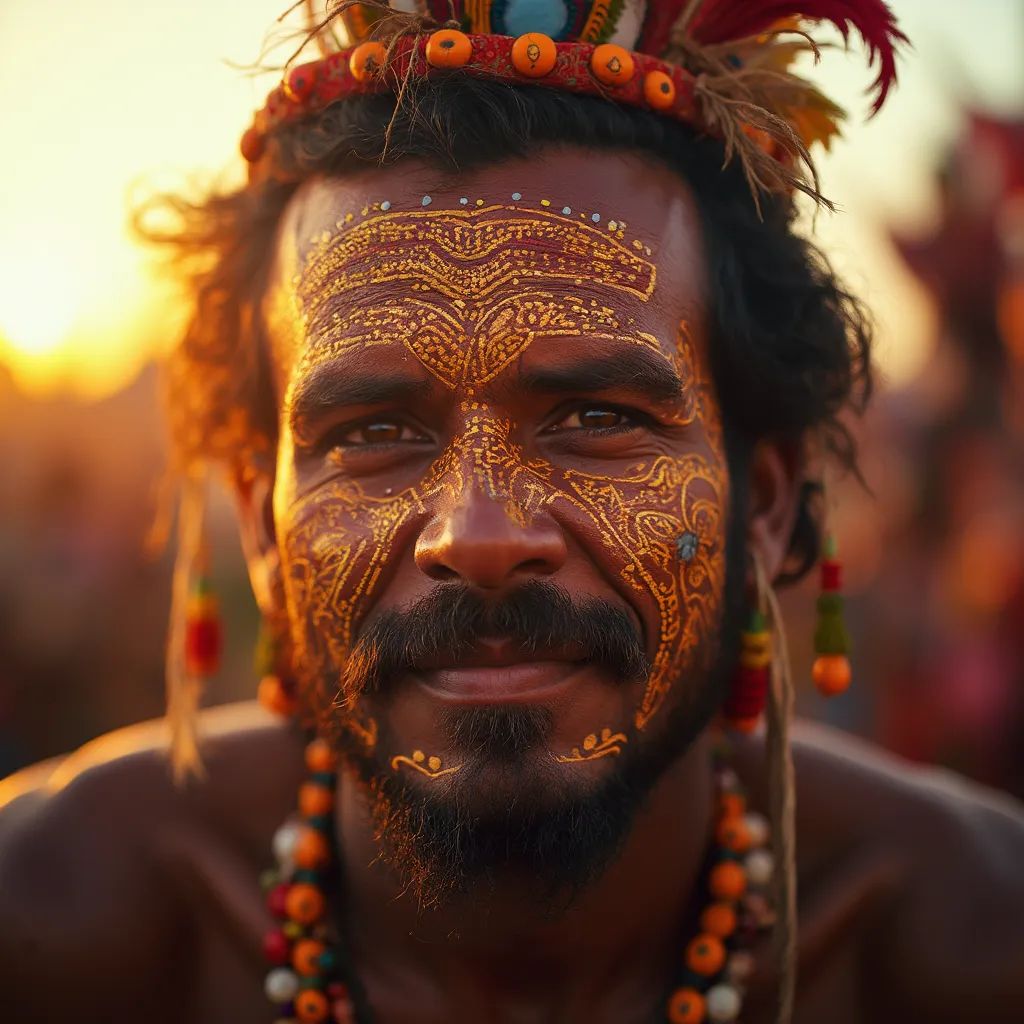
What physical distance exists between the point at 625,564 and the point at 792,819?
86 cm

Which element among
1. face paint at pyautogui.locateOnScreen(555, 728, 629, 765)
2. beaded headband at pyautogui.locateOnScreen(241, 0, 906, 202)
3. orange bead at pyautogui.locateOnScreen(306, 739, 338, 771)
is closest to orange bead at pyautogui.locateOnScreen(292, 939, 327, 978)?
orange bead at pyautogui.locateOnScreen(306, 739, 338, 771)

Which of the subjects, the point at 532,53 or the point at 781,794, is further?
the point at 781,794

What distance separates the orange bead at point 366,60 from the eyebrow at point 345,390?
1.99ft

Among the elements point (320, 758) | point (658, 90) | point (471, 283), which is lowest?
point (320, 758)

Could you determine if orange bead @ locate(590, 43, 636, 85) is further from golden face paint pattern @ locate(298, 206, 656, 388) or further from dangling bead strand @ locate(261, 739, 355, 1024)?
dangling bead strand @ locate(261, 739, 355, 1024)

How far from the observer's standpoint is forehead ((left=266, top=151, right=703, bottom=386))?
2.17 meters

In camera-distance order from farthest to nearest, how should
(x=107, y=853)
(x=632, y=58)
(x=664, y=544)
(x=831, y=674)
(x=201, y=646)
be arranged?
(x=201, y=646) < (x=107, y=853) < (x=831, y=674) < (x=632, y=58) < (x=664, y=544)

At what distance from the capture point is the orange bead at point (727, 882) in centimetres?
268

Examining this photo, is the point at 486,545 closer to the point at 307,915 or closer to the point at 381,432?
the point at 381,432

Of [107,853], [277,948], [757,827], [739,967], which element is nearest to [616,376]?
[757,827]

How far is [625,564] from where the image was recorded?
217cm

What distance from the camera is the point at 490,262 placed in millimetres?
2188

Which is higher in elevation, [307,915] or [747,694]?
[747,694]

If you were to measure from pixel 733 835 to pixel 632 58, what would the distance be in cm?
180
